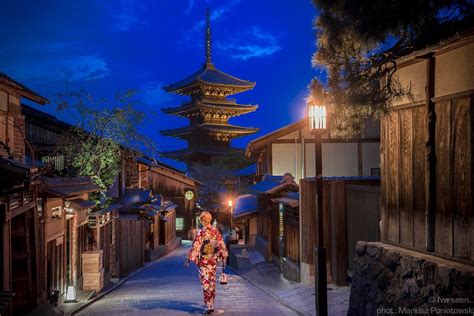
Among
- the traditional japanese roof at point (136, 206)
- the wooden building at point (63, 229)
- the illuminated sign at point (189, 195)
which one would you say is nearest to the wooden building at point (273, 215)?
the traditional japanese roof at point (136, 206)

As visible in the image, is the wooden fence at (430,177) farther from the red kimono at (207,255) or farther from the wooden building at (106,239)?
the wooden building at (106,239)

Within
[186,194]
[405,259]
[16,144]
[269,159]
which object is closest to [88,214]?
A: [16,144]

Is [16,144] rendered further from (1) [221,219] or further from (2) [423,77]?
(1) [221,219]

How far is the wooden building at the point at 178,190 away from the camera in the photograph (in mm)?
37500

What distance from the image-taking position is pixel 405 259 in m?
6.82

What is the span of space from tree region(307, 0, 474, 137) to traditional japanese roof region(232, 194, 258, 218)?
632 inches

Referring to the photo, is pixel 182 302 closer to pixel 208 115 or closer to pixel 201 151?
pixel 201 151

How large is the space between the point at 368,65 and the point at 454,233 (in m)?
3.39

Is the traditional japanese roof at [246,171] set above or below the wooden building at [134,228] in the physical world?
above

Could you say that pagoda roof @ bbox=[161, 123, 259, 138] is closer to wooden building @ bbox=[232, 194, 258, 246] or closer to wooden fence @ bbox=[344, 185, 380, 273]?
wooden building @ bbox=[232, 194, 258, 246]

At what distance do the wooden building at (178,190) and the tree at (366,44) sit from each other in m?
28.4

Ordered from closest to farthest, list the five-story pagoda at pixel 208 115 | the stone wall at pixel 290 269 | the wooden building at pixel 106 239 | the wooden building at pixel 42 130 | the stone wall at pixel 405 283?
1. the stone wall at pixel 405 283
2. the stone wall at pixel 290 269
3. the wooden building at pixel 106 239
4. the wooden building at pixel 42 130
5. the five-story pagoda at pixel 208 115

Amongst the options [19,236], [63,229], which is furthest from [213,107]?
[19,236]

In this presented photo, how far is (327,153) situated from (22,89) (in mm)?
13950
